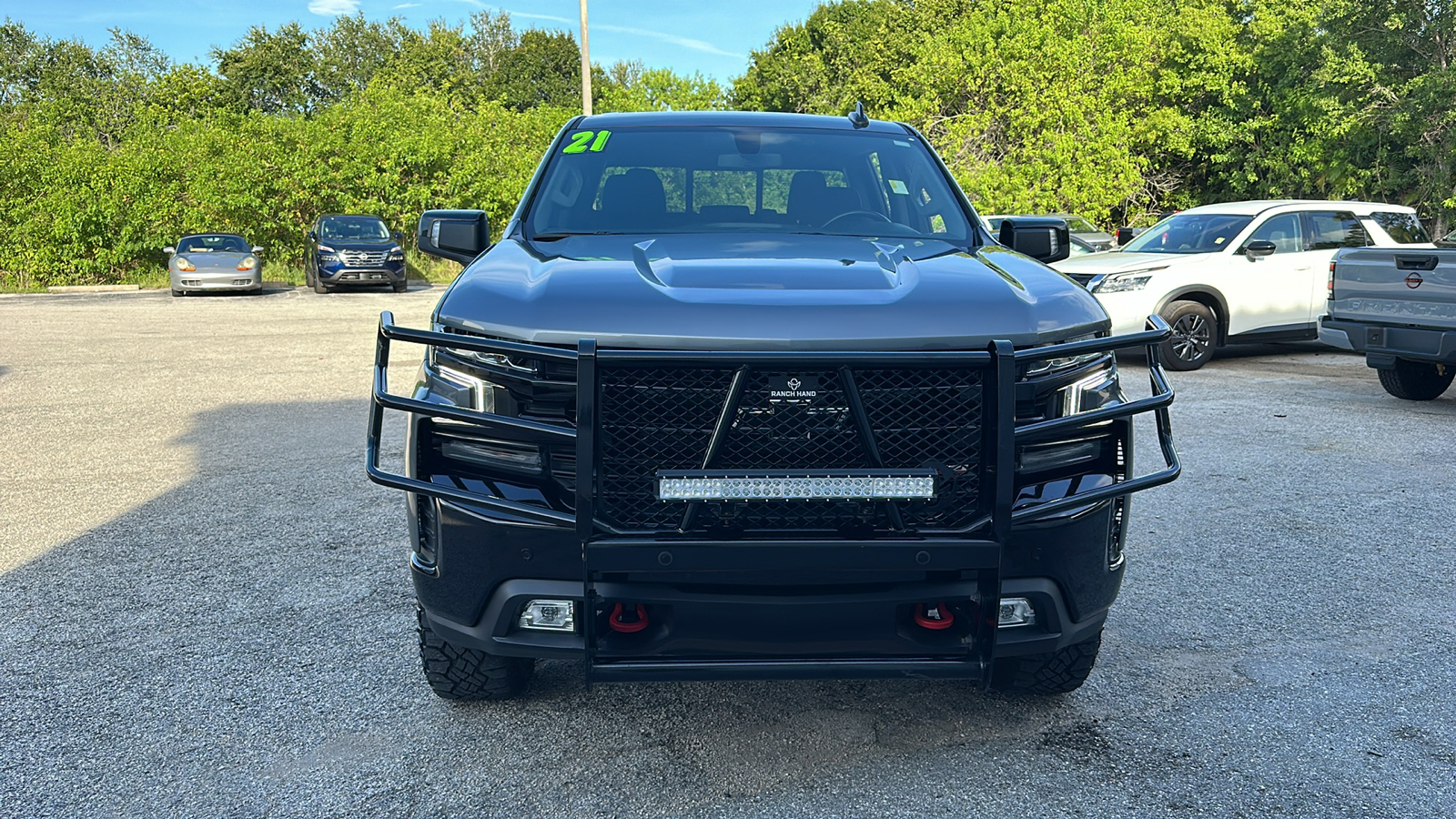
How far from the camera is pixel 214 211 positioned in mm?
29188

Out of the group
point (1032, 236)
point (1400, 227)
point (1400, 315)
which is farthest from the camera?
point (1400, 227)

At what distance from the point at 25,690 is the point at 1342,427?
8092mm

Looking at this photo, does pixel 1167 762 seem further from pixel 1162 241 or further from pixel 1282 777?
pixel 1162 241

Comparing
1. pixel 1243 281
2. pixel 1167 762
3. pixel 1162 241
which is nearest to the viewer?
pixel 1167 762

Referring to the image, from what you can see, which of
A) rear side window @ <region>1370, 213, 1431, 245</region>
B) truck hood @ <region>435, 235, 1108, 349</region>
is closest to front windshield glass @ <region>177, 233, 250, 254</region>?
rear side window @ <region>1370, 213, 1431, 245</region>

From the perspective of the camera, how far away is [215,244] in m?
25.4

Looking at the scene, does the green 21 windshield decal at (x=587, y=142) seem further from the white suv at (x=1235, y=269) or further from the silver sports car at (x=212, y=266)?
the silver sports car at (x=212, y=266)

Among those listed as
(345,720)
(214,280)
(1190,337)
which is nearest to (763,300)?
(345,720)

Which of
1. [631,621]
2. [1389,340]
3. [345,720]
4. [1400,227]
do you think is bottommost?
[345,720]

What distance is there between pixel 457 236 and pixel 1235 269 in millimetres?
9927

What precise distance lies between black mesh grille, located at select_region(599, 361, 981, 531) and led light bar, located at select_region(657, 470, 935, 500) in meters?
0.05

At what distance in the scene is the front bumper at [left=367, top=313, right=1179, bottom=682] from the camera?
2.64m

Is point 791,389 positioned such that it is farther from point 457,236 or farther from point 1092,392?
point 457,236

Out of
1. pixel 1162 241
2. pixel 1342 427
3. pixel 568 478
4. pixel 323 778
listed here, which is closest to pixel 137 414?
pixel 323 778
